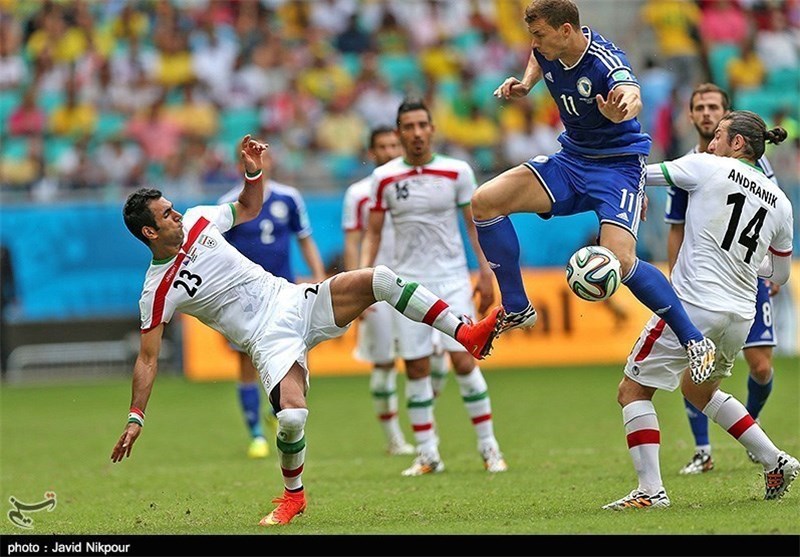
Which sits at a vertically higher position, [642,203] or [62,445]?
[642,203]

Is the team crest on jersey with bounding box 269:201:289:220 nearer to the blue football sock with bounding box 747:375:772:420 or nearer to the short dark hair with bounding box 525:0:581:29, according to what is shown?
the blue football sock with bounding box 747:375:772:420

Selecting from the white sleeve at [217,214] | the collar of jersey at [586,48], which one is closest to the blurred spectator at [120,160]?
the white sleeve at [217,214]

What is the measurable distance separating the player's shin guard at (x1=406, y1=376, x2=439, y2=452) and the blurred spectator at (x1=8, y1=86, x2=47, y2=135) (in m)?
13.4

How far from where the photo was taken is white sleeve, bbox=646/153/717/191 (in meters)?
8.59

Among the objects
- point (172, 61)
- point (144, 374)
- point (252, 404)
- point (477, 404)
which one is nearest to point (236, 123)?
point (172, 61)

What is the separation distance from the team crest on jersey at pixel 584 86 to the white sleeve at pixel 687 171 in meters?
0.66

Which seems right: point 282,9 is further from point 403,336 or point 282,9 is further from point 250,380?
point 403,336

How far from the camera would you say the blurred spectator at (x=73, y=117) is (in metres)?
23.6

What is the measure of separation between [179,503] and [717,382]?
3919 millimetres

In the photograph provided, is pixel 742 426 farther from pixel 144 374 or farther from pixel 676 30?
pixel 676 30

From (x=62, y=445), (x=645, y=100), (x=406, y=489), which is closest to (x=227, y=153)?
(x=645, y=100)

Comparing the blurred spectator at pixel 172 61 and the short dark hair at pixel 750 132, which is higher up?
the blurred spectator at pixel 172 61

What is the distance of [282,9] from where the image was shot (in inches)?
1024

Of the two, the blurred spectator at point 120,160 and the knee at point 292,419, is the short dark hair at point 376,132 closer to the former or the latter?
the knee at point 292,419
